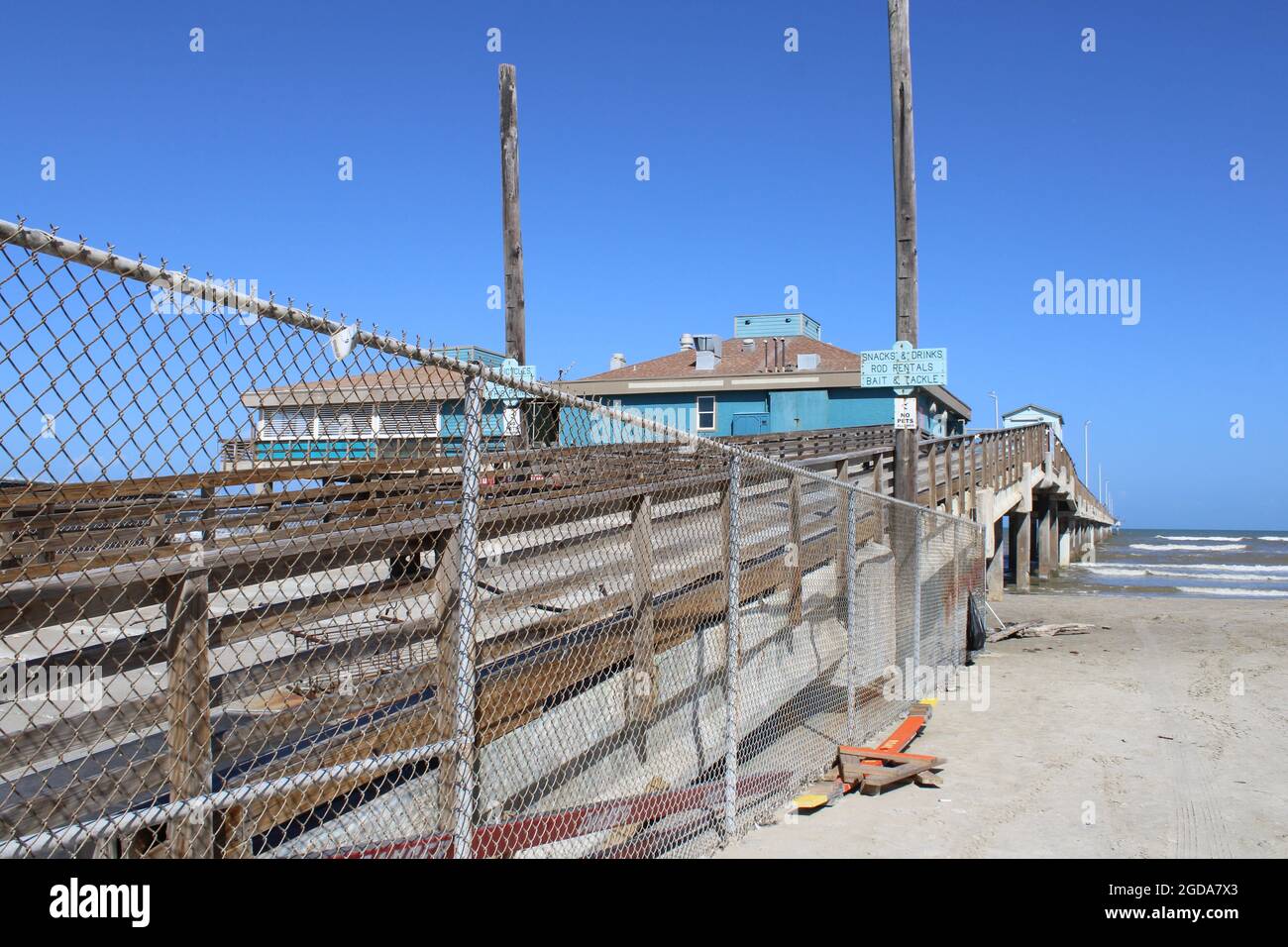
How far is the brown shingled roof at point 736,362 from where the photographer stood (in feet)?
106

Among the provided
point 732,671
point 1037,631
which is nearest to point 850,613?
point 732,671

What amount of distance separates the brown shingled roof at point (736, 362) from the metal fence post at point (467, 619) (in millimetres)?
28423

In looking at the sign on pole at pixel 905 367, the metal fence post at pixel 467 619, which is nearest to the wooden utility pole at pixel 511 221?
the sign on pole at pixel 905 367

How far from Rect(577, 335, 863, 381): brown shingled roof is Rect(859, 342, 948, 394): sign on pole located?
69.0ft

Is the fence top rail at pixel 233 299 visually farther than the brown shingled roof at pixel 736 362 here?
No

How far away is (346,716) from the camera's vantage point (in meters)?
3.30

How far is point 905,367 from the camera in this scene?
9.89 meters

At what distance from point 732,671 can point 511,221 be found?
8963mm

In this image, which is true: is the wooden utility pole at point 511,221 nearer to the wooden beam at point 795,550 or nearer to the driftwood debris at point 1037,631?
the wooden beam at point 795,550

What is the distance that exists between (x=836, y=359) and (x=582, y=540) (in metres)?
29.2

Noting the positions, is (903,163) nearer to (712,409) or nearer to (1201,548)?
(712,409)

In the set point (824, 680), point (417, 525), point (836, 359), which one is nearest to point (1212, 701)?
point (824, 680)

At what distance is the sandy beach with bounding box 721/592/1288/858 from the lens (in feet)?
17.3
